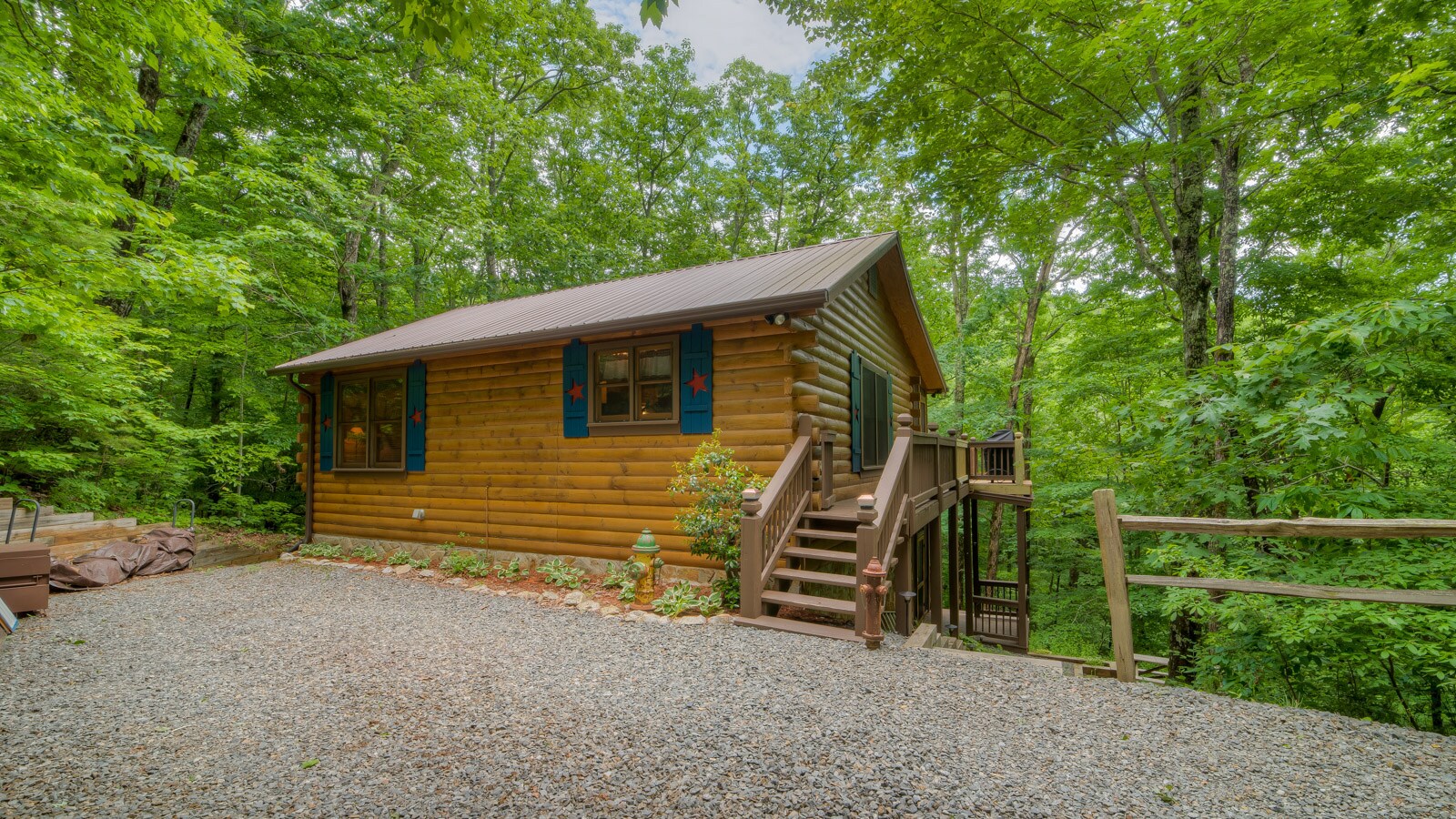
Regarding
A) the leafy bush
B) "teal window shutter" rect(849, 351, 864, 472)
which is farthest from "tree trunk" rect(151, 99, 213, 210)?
"teal window shutter" rect(849, 351, 864, 472)

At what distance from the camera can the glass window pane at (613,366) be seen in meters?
7.06

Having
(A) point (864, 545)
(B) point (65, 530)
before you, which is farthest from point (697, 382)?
(B) point (65, 530)

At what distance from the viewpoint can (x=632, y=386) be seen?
22.9ft

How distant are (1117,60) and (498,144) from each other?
16.0 meters

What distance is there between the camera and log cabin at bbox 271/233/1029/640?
5.87 meters

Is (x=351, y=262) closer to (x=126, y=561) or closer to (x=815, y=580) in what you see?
(x=126, y=561)

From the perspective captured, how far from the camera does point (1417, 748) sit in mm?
2924

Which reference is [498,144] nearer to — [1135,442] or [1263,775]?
[1135,442]

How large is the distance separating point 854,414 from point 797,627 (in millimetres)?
3629

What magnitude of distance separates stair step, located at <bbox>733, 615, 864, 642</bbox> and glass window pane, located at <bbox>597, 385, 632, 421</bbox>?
295 cm

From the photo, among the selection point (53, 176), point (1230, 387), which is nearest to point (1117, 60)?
point (1230, 387)

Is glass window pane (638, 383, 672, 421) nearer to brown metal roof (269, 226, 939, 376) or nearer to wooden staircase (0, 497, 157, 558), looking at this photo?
brown metal roof (269, 226, 939, 376)

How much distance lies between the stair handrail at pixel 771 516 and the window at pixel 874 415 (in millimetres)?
2373

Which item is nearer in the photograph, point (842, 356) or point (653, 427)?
point (653, 427)
